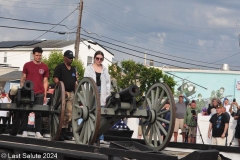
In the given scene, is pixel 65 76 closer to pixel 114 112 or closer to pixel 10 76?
pixel 114 112

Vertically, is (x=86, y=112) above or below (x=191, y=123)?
below

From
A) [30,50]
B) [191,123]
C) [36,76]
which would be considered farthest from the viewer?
[30,50]

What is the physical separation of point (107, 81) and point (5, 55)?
6635 cm

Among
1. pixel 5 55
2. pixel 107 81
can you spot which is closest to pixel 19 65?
pixel 5 55

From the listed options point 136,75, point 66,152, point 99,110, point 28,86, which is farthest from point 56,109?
point 136,75

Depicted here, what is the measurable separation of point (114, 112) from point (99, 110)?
40 centimetres

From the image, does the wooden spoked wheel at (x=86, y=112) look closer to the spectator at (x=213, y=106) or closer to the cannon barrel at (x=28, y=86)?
the cannon barrel at (x=28, y=86)

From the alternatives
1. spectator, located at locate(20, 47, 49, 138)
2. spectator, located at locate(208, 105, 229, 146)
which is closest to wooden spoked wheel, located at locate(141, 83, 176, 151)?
spectator, located at locate(20, 47, 49, 138)

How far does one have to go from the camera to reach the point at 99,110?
913 cm

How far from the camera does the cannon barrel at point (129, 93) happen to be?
9.33m

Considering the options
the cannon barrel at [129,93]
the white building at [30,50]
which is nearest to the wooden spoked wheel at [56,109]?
the cannon barrel at [129,93]

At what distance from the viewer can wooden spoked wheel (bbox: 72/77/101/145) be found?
30.1 feet

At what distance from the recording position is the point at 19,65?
75.1 m

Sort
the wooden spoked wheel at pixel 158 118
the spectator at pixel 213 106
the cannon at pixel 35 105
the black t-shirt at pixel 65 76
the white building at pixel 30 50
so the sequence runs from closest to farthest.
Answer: the wooden spoked wheel at pixel 158 118 < the cannon at pixel 35 105 < the black t-shirt at pixel 65 76 < the spectator at pixel 213 106 < the white building at pixel 30 50
